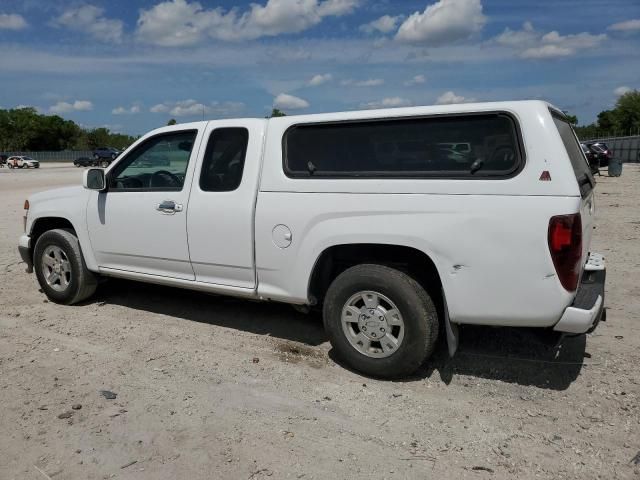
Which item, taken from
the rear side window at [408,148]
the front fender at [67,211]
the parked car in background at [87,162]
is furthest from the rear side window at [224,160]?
the parked car in background at [87,162]

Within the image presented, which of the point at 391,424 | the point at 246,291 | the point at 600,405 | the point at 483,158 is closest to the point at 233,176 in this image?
the point at 246,291

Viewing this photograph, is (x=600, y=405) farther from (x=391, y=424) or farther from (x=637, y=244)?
(x=637, y=244)

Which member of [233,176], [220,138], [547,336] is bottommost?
[547,336]

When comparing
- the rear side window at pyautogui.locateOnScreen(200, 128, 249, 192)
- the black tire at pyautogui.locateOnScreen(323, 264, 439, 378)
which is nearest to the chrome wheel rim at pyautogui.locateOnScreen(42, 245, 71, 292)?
the rear side window at pyautogui.locateOnScreen(200, 128, 249, 192)

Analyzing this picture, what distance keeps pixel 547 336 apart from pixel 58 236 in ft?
15.4

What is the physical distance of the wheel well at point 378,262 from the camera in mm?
4059

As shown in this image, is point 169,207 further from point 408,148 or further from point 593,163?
point 593,163

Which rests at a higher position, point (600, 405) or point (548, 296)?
point (548, 296)

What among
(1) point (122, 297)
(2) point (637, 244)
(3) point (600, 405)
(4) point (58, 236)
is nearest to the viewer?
(3) point (600, 405)

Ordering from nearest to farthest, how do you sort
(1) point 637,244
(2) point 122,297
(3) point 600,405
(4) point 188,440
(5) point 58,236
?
(4) point 188,440 < (3) point 600,405 < (5) point 58,236 < (2) point 122,297 < (1) point 637,244

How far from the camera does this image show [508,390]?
391cm

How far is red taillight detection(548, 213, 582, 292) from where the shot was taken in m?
3.34

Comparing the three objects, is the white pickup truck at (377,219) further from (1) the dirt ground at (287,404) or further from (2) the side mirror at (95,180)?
(1) the dirt ground at (287,404)

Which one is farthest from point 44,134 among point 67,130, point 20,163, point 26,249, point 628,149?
point 26,249
